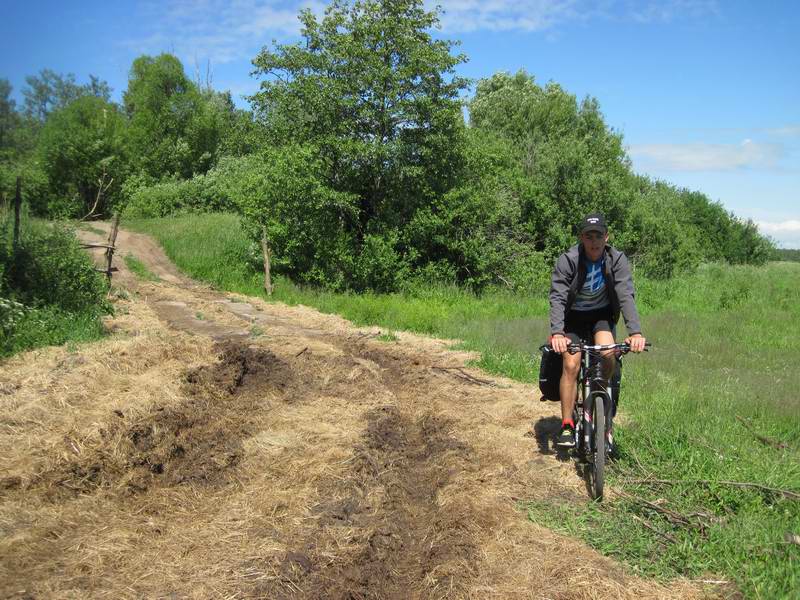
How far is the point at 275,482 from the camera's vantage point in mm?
5152

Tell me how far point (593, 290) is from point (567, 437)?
1412 mm

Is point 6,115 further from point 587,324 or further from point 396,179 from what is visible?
point 587,324

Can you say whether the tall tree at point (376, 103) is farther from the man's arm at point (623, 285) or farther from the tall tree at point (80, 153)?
the tall tree at point (80, 153)

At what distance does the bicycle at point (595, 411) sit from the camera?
16.0ft

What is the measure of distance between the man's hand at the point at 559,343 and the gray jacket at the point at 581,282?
12 cm

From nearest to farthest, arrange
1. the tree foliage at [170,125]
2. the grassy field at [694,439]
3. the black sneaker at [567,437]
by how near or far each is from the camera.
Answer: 1. the grassy field at [694,439]
2. the black sneaker at [567,437]
3. the tree foliage at [170,125]

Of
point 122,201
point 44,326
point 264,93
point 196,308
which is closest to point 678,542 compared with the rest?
point 44,326

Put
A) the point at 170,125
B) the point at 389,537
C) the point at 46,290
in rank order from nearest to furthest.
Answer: the point at 389,537 < the point at 46,290 < the point at 170,125

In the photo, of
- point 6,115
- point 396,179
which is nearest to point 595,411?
point 6,115

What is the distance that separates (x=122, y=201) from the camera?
131 feet

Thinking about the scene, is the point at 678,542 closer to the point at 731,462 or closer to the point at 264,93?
the point at 731,462

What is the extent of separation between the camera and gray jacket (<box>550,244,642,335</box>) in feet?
17.1

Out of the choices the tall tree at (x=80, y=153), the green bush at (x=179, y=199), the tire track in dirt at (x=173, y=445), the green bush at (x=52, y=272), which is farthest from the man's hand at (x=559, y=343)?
the tall tree at (x=80, y=153)

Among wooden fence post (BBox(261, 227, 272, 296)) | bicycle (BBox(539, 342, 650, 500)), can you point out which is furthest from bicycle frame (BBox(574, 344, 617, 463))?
wooden fence post (BBox(261, 227, 272, 296))
